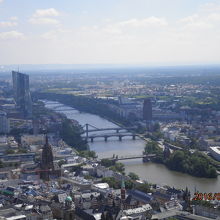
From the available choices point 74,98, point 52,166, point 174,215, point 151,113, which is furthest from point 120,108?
point 174,215

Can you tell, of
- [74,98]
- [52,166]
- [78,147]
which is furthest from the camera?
[74,98]

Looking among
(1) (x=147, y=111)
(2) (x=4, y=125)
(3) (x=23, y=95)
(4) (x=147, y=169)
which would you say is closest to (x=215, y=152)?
(4) (x=147, y=169)

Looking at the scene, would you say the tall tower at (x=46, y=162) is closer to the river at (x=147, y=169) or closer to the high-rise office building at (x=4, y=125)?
the river at (x=147, y=169)

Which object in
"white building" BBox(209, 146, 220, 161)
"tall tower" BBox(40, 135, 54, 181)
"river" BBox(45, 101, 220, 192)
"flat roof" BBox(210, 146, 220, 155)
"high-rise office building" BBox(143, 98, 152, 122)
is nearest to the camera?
"tall tower" BBox(40, 135, 54, 181)

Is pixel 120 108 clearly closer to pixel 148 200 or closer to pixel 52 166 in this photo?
pixel 52 166

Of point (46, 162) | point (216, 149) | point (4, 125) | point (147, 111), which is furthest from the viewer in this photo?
point (147, 111)

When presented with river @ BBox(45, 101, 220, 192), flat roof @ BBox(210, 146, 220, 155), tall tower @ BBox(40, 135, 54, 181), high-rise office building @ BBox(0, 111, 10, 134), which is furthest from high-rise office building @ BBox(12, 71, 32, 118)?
tall tower @ BBox(40, 135, 54, 181)
